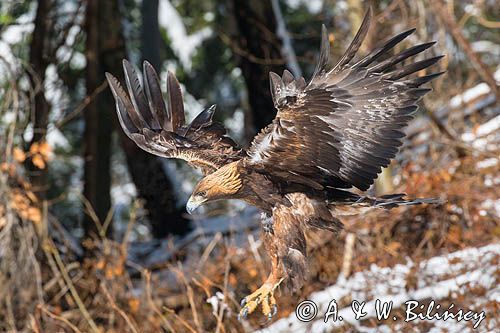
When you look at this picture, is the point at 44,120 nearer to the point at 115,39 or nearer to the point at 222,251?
the point at 115,39

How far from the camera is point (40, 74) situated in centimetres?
897

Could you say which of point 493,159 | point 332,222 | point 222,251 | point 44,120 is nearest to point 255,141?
point 332,222

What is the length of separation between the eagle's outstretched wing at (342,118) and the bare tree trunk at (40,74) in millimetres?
5174

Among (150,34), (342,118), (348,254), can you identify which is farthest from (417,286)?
(150,34)

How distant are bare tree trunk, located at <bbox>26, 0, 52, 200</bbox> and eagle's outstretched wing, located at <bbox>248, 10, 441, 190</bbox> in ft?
17.0

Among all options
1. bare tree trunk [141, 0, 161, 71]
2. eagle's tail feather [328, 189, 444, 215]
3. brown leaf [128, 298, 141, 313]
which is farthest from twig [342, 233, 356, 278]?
bare tree trunk [141, 0, 161, 71]

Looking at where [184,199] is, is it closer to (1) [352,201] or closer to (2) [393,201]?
(1) [352,201]

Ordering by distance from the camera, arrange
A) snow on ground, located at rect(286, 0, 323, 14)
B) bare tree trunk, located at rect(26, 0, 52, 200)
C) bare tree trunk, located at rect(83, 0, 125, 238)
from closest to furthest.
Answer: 1. bare tree trunk, located at rect(26, 0, 52, 200)
2. bare tree trunk, located at rect(83, 0, 125, 238)
3. snow on ground, located at rect(286, 0, 323, 14)

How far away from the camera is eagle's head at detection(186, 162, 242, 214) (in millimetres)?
3480

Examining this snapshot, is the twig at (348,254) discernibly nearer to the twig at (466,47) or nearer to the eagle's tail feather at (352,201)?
the twig at (466,47)

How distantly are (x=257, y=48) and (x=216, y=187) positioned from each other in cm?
600

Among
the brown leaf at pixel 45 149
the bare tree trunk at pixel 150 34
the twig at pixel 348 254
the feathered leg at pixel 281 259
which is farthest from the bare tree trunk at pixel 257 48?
the feathered leg at pixel 281 259

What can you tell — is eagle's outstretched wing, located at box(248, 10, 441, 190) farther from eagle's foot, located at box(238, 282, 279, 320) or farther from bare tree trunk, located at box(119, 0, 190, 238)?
bare tree trunk, located at box(119, 0, 190, 238)

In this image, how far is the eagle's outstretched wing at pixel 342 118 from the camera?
3.36 metres
